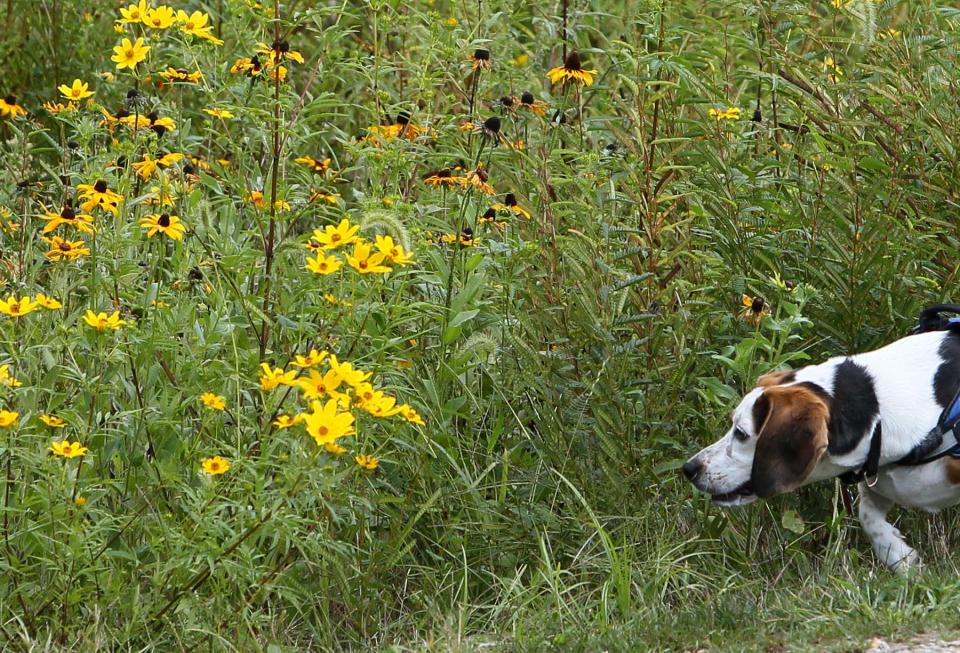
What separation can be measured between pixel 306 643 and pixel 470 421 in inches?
37.8

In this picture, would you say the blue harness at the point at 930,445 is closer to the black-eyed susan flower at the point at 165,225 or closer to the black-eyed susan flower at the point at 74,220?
the black-eyed susan flower at the point at 165,225

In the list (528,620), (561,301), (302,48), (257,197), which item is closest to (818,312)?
(561,301)

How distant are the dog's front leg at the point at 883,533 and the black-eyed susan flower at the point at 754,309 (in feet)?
1.97

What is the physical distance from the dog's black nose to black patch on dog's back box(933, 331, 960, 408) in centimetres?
73

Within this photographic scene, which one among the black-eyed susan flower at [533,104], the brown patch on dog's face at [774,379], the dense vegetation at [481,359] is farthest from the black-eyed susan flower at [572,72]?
A: the brown patch on dog's face at [774,379]

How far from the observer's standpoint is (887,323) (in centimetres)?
441

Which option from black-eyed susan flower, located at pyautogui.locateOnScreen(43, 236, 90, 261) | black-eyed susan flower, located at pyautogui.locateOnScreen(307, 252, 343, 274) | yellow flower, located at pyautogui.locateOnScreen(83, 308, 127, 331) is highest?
black-eyed susan flower, located at pyautogui.locateOnScreen(307, 252, 343, 274)

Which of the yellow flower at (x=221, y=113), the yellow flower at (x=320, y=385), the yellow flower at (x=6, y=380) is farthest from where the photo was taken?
the yellow flower at (x=221, y=113)

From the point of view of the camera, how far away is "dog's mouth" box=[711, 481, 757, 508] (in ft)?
12.7

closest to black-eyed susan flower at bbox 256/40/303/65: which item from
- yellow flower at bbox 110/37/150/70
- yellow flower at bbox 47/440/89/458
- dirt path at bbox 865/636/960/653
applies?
yellow flower at bbox 110/37/150/70

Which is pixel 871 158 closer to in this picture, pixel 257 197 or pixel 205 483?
pixel 257 197

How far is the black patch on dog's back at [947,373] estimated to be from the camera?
3918 millimetres

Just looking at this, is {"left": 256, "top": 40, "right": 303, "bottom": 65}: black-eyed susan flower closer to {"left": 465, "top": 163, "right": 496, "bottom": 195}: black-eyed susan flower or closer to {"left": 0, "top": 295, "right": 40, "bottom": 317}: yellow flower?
{"left": 465, "top": 163, "right": 496, "bottom": 195}: black-eyed susan flower

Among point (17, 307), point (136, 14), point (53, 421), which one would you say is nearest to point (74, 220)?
point (17, 307)
